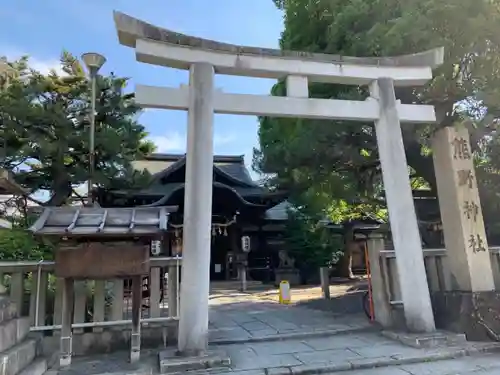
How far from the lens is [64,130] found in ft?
42.1

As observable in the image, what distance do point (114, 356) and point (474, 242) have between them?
6555 mm

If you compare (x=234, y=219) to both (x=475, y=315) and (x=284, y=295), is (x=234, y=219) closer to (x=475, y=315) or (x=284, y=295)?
(x=284, y=295)

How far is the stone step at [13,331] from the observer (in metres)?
4.49

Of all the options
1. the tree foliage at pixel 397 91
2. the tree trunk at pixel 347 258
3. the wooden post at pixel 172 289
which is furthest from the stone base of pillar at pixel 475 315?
the tree trunk at pixel 347 258

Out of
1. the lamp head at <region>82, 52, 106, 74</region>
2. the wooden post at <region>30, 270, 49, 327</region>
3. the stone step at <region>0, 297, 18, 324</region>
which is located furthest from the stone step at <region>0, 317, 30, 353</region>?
the lamp head at <region>82, 52, 106, 74</region>

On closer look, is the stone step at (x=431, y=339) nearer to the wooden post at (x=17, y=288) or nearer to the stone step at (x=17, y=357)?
the stone step at (x=17, y=357)

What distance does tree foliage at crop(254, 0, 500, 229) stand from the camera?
7332 mm

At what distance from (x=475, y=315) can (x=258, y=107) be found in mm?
5254

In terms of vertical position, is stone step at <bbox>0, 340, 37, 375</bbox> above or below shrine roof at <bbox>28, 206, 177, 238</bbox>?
below

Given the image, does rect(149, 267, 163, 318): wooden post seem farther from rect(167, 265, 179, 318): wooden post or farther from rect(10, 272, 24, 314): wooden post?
rect(10, 272, 24, 314): wooden post

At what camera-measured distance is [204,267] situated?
19.2 ft

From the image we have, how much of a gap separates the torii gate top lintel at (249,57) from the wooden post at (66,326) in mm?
3853

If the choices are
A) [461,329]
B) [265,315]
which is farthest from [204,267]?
[461,329]

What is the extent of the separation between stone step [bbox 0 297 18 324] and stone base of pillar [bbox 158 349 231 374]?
6.99ft
